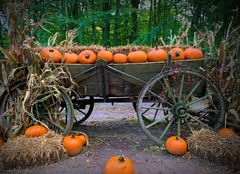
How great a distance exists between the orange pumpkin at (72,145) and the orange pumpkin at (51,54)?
1.03 metres

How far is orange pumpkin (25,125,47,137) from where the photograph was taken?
11.6ft

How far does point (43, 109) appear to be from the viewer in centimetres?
392

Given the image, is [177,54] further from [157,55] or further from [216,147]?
[216,147]

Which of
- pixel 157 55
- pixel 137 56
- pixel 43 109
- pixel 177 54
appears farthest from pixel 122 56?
pixel 43 109

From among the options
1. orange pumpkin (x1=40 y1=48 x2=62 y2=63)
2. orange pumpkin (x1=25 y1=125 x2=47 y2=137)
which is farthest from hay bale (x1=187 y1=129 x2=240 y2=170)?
orange pumpkin (x1=40 y1=48 x2=62 y2=63)

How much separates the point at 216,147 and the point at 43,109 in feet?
7.10

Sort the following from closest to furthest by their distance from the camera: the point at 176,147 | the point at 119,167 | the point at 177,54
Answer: the point at 119,167 → the point at 176,147 → the point at 177,54

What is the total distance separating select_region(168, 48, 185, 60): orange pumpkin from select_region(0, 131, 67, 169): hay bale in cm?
181

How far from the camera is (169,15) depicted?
7.79 metres

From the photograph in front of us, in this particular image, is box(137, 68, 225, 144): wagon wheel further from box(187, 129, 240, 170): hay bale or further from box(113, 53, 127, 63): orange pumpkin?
box(113, 53, 127, 63): orange pumpkin

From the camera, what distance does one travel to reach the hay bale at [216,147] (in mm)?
3252

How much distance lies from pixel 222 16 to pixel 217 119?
2.76m

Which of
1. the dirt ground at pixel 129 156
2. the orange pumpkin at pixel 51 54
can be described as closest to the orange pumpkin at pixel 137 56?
the orange pumpkin at pixel 51 54

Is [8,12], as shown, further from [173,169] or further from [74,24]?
[74,24]
